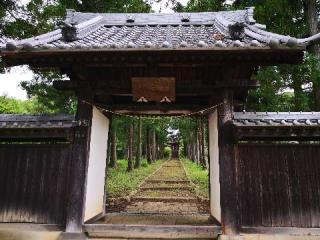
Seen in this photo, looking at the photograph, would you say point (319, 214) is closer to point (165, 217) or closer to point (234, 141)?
point (234, 141)

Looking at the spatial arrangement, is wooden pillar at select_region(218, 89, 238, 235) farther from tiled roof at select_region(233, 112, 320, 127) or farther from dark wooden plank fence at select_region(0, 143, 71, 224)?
dark wooden plank fence at select_region(0, 143, 71, 224)

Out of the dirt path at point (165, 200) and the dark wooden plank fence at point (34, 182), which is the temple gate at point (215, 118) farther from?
the dirt path at point (165, 200)

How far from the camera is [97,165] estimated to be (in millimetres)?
8375

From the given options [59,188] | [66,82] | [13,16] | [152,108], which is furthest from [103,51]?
[13,16]

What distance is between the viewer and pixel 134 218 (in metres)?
9.06

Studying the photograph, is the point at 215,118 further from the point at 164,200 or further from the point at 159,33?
the point at 164,200

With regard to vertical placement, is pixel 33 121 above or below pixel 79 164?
above

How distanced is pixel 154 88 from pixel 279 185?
3.57 m

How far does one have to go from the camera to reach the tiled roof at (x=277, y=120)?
22.0 feet

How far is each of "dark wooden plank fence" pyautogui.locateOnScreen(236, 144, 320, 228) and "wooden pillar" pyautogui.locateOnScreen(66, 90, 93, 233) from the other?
11.5 feet

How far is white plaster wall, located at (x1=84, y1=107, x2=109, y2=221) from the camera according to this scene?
768 centimetres

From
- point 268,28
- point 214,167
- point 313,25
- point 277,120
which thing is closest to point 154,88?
point 214,167

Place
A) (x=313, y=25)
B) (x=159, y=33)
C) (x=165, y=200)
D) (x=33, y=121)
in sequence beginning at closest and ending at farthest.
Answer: (x=33, y=121) < (x=159, y=33) < (x=313, y=25) < (x=165, y=200)

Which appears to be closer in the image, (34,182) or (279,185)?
(279,185)
